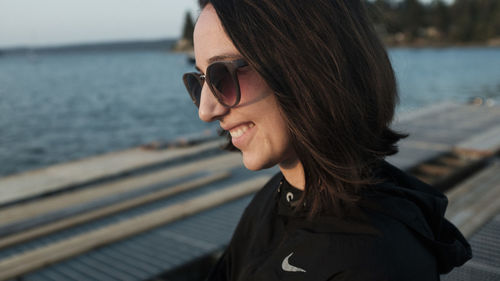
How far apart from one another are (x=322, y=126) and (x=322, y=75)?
167 millimetres

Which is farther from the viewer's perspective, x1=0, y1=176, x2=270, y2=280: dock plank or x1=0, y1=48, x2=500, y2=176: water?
x1=0, y1=48, x2=500, y2=176: water

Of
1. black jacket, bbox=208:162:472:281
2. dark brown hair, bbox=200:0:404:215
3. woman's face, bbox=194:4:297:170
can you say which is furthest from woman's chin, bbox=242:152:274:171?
black jacket, bbox=208:162:472:281

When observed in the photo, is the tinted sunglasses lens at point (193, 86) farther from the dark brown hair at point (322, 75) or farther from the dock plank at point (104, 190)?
the dock plank at point (104, 190)

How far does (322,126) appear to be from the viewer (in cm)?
150

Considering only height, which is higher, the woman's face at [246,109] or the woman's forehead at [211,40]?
the woman's forehead at [211,40]

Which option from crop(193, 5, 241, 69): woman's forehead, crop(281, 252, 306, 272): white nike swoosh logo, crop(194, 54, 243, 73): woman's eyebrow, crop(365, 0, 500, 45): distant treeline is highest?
crop(193, 5, 241, 69): woman's forehead

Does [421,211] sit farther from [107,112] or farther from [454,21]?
[454,21]

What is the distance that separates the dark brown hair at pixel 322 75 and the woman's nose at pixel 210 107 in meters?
0.23

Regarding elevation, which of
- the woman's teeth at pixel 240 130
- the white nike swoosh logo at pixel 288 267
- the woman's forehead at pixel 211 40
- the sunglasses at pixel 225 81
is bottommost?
the white nike swoosh logo at pixel 288 267

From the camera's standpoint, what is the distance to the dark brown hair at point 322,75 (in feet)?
4.73

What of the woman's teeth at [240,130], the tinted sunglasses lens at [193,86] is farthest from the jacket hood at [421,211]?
the tinted sunglasses lens at [193,86]

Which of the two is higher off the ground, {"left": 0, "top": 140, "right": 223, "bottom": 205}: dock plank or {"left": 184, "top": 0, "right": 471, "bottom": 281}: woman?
{"left": 184, "top": 0, "right": 471, "bottom": 281}: woman

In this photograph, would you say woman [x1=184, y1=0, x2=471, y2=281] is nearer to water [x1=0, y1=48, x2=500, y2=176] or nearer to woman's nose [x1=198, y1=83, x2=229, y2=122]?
woman's nose [x1=198, y1=83, x2=229, y2=122]

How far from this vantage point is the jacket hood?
1.48 meters
